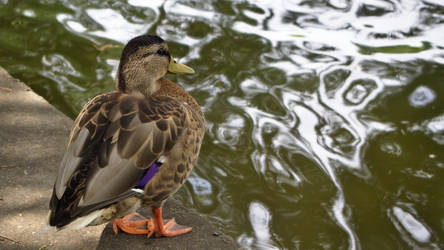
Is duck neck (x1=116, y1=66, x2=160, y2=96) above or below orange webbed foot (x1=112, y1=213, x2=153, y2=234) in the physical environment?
above

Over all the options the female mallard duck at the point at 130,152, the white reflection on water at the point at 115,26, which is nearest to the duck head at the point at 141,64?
the female mallard duck at the point at 130,152

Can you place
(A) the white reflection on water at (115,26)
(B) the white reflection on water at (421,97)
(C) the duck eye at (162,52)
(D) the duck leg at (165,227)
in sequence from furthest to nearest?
(A) the white reflection on water at (115,26) < (B) the white reflection on water at (421,97) < (C) the duck eye at (162,52) < (D) the duck leg at (165,227)

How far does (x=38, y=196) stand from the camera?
330 cm

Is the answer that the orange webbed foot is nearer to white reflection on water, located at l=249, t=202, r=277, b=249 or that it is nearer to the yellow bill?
white reflection on water, located at l=249, t=202, r=277, b=249

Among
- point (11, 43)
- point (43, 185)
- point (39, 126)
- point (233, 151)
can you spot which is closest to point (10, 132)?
point (39, 126)

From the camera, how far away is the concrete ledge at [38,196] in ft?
9.93

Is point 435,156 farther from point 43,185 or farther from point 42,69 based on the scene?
point 42,69

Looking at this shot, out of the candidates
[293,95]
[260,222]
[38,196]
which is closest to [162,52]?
[38,196]

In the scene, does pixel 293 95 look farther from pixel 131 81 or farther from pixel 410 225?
pixel 131 81

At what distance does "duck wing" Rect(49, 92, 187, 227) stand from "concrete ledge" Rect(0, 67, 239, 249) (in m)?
0.55

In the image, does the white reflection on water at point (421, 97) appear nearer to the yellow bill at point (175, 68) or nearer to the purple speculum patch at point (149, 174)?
the yellow bill at point (175, 68)

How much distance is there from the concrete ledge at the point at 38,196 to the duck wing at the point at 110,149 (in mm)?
548

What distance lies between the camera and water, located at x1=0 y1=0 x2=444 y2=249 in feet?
12.2

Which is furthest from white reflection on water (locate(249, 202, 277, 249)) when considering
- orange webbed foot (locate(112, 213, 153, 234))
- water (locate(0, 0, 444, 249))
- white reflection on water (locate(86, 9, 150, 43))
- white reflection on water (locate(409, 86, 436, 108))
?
white reflection on water (locate(86, 9, 150, 43))
